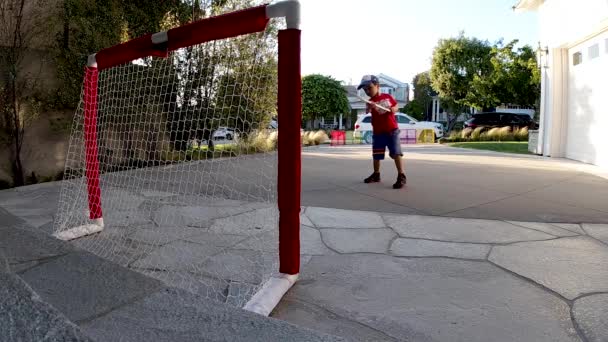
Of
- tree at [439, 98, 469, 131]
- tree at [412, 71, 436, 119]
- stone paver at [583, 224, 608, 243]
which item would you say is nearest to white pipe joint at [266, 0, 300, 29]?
stone paver at [583, 224, 608, 243]

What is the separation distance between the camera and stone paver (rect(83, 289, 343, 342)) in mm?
1845

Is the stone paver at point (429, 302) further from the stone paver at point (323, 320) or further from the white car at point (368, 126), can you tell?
the white car at point (368, 126)

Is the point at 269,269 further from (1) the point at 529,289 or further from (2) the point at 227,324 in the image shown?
(1) the point at 529,289

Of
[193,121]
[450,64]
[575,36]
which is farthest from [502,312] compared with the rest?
[450,64]

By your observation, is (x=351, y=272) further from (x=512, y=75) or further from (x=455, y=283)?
(x=512, y=75)

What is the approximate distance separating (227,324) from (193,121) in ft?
13.2

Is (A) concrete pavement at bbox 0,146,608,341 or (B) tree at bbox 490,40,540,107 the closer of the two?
(A) concrete pavement at bbox 0,146,608,341

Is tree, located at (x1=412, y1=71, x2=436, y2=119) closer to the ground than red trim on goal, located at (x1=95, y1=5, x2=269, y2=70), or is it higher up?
higher up

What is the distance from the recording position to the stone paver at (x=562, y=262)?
2.45m

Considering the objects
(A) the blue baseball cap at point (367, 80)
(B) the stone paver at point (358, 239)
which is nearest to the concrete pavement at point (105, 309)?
(B) the stone paver at point (358, 239)

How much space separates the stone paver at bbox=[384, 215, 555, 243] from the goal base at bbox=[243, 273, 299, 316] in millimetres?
1423

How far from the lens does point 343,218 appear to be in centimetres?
421

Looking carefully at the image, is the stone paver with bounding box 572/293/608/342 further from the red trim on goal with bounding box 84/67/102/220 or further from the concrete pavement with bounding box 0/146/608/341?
the red trim on goal with bounding box 84/67/102/220

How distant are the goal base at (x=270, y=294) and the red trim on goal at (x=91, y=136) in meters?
2.31
